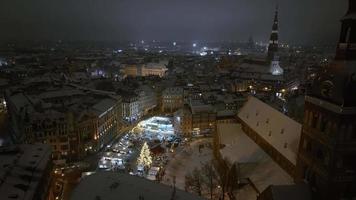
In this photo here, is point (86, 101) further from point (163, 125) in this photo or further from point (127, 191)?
point (127, 191)

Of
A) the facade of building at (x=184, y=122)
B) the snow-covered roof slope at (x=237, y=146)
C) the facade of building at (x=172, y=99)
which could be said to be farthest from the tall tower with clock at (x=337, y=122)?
the facade of building at (x=172, y=99)

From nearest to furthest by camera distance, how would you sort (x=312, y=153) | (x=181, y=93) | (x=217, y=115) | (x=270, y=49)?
(x=312, y=153)
(x=217, y=115)
(x=181, y=93)
(x=270, y=49)

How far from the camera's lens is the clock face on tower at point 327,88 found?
33.8 metres

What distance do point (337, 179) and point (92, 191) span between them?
99.0 ft

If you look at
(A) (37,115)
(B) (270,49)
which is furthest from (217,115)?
(B) (270,49)

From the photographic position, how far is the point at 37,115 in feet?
267

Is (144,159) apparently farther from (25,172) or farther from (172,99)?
(172,99)

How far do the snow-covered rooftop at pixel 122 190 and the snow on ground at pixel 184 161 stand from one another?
2463 cm

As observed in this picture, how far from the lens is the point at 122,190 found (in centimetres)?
4009

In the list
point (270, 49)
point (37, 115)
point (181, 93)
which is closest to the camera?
point (37, 115)

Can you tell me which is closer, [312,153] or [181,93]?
[312,153]

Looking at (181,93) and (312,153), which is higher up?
(312,153)

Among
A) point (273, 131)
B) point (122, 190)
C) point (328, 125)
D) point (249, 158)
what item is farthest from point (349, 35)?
point (249, 158)

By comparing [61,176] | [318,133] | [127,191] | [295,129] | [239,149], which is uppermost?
[318,133]
